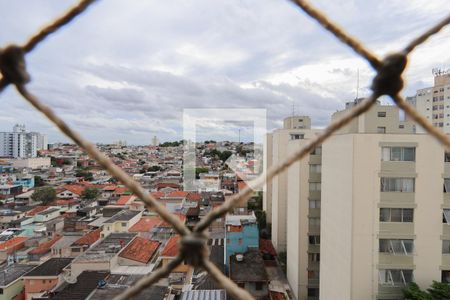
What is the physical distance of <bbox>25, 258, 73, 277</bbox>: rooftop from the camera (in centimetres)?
666

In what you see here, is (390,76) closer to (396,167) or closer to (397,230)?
(396,167)

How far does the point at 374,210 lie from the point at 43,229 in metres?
11.3

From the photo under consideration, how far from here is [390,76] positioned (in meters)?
0.44

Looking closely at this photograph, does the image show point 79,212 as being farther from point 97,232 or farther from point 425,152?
point 425,152

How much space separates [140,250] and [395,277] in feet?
18.6

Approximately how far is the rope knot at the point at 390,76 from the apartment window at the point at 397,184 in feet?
14.9

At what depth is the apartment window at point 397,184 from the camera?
4.41 m

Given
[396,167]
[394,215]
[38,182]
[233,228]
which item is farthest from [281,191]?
[38,182]

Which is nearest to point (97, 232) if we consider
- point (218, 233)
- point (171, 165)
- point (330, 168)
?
point (218, 233)

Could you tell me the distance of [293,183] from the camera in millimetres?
7574

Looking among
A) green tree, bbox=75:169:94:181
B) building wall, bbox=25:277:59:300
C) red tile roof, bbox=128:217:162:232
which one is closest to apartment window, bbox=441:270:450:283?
building wall, bbox=25:277:59:300

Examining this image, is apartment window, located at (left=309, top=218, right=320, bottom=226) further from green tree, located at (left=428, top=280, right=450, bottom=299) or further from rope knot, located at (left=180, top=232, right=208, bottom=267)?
rope knot, located at (left=180, top=232, right=208, bottom=267)

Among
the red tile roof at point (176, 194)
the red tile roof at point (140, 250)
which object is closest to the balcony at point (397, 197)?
the red tile roof at point (140, 250)

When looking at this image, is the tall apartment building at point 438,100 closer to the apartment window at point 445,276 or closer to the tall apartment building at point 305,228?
the tall apartment building at point 305,228
